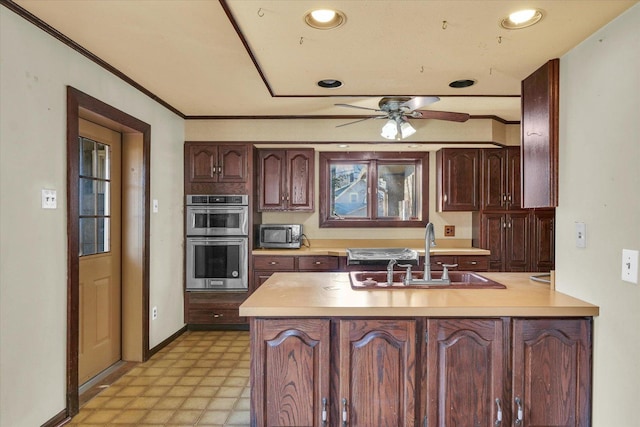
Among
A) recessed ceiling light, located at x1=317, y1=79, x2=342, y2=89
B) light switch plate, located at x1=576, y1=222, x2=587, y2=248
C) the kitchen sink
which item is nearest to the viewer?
light switch plate, located at x1=576, y1=222, x2=587, y2=248

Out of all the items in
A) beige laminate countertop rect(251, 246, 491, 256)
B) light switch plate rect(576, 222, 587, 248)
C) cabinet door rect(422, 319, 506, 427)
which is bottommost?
cabinet door rect(422, 319, 506, 427)

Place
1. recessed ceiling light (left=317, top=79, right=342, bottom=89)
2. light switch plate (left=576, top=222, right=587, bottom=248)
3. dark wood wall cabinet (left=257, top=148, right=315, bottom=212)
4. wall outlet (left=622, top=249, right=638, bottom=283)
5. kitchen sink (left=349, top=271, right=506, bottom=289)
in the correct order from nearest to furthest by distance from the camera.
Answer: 1. wall outlet (left=622, top=249, right=638, bottom=283)
2. light switch plate (left=576, top=222, right=587, bottom=248)
3. kitchen sink (left=349, top=271, right=506, bottom=289)
4. recessed ceiling light (left=317, top=79, right=342, bottom=89)
5. dark wood wall cabinet (left=257, top=148, right=315, bottom=212)

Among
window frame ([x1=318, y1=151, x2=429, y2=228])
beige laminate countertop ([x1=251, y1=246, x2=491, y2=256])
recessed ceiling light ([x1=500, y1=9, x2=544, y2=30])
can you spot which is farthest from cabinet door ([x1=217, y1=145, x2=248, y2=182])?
recessed ceiling light ([x1=500, y1=9, x2=544, y2=30])

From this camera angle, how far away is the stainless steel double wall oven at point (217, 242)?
4.06 m

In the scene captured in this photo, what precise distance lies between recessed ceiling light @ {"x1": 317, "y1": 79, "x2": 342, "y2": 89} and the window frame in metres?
1.83

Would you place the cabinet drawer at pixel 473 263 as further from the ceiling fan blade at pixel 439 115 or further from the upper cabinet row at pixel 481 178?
the ceiling fan blade at pixel 439 115

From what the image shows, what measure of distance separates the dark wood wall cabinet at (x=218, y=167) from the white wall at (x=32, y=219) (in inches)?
62.6

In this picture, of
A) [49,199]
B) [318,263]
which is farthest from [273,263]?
[49,199]

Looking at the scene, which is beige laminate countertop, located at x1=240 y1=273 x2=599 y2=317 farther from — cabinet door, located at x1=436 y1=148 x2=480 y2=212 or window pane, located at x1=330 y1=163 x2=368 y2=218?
window pane, located at x1=330 y1=163 x2=368 y2=218

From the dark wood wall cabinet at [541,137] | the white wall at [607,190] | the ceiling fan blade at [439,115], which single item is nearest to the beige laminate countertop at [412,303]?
the white wall at [607,190]

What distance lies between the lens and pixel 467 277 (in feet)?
8.37

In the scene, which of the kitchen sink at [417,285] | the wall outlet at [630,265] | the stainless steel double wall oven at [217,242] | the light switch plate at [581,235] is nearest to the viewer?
the wall outlet at [630,265]

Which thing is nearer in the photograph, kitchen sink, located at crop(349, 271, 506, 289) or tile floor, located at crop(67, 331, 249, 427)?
kitchen sink, located at crop(349, 271, 506, 289)

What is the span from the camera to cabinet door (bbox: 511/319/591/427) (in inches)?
69.7
